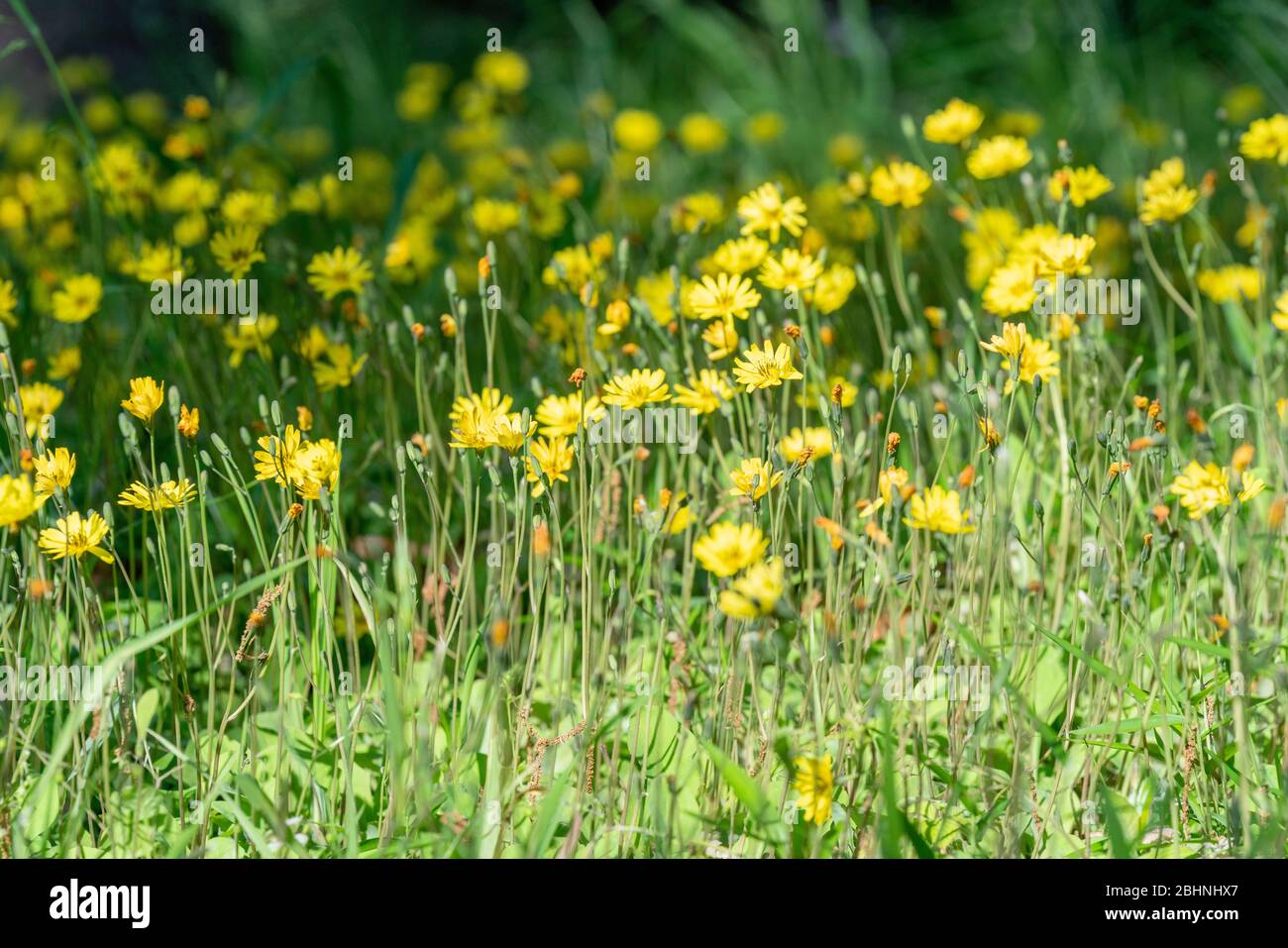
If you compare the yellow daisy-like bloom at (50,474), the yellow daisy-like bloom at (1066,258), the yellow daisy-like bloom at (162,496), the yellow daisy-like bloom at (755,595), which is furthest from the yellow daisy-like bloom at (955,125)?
the yellow daisy-like bloom at (50,474)

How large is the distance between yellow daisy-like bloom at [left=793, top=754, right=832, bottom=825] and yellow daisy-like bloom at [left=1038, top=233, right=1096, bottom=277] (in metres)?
0.89

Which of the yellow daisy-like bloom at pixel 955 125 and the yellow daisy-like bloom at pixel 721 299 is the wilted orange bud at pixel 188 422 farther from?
the yellow daisy-like bloom at pixel 955 125

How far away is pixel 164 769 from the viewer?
1.81 metres

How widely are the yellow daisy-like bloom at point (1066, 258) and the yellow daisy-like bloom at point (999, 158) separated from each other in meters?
0.48

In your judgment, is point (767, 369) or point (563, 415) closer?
point (767, 369)

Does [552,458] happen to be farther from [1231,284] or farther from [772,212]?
[1231,284]

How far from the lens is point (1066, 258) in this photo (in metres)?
1.94

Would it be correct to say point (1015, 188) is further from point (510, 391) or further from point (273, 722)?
point (273, 722)

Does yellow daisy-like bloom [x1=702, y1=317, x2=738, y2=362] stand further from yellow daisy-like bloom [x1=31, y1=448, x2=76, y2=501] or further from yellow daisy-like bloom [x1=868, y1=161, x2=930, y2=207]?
yellow daisy-like bloom [x1=31, y1=448, x2=76, y2=501]

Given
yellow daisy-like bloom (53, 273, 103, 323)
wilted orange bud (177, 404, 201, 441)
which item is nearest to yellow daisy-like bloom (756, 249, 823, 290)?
wilted orange bud (177, 404, 201, 441)

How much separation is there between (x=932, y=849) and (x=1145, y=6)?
4460 millimetres

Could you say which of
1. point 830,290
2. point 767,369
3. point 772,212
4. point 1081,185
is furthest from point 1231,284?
point 767,369

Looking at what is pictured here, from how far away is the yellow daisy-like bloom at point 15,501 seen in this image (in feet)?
4.98

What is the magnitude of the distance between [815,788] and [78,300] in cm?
172
